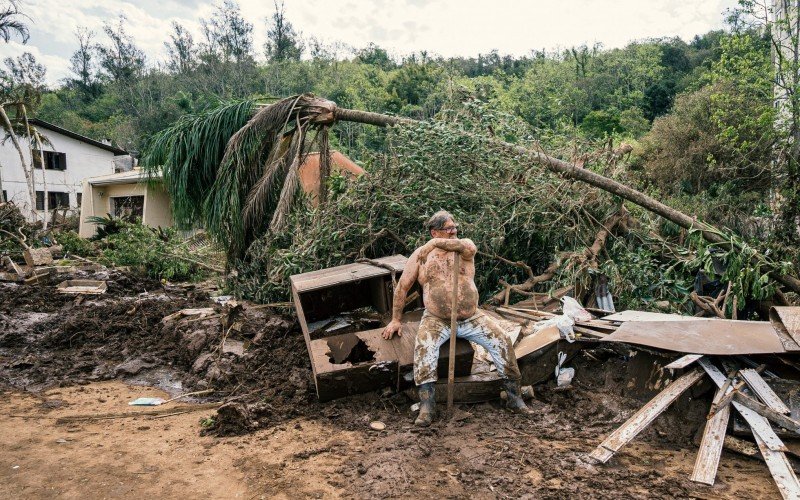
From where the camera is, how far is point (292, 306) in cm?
738

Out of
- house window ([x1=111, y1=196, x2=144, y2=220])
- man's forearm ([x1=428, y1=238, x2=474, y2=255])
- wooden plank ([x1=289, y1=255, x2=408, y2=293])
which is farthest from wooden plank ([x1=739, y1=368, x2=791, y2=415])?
house window ([x1=111, y1=196, x2=144, y2=220])

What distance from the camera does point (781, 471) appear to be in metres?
3.37

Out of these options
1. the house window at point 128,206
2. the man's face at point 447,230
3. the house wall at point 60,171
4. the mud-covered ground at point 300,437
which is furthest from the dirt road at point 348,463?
the house wall at point 60,171

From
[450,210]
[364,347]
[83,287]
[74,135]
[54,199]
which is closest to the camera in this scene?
[364,347]

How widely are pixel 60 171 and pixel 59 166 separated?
0.85 ft

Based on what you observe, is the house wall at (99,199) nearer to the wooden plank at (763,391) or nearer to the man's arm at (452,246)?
the man's arm at (452,246)

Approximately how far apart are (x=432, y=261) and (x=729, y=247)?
4.44m

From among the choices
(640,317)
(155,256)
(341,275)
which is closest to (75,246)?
(155,256)

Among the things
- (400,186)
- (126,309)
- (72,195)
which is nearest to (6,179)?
(72,195)

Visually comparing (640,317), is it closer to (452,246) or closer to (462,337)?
(462,337)

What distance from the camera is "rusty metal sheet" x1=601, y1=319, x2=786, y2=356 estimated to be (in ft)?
13.9

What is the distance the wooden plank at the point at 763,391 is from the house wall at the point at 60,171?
28.7 m

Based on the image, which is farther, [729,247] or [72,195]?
[72,195]

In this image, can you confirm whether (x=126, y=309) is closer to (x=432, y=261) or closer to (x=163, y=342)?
(x=163, y=342)
